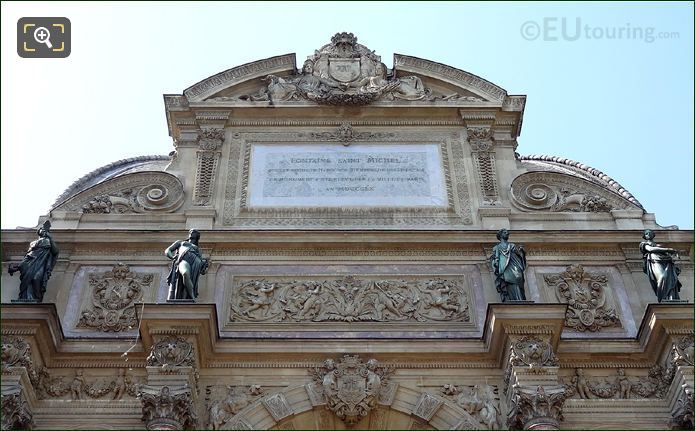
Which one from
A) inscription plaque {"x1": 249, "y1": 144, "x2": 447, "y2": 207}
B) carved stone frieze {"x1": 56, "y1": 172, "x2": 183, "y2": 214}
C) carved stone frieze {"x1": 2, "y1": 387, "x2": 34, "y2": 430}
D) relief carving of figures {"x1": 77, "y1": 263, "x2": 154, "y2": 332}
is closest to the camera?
carved stone frieze {"x1": 2, "y1": 387, "x2": 34, "y2": 430}

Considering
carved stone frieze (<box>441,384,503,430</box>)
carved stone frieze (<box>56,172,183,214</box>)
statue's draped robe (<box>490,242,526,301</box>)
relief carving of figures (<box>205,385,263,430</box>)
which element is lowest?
carved stone frieze (<box>441,384,503,430</box>)

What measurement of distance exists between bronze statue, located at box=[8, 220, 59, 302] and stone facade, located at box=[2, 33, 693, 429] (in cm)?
43

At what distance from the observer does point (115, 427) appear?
1052cm

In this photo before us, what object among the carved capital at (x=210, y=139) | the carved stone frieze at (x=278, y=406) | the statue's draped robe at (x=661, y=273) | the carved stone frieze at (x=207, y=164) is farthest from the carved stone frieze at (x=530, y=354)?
the carved capital at (x=210, y=139)

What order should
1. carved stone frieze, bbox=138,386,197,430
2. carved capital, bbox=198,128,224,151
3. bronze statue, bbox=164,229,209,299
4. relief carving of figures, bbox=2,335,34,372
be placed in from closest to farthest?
carved stone frieze, bbox=138,386,197,430
relief carving of figures, bbox=2,335,34,372
bronze statue, bbox=164,229,209,299
carved capital, bbox=198,128,224,151

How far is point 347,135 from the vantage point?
14.3m

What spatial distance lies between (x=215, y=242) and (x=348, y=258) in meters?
1.90

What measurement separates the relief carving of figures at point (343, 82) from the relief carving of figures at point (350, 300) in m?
3.77

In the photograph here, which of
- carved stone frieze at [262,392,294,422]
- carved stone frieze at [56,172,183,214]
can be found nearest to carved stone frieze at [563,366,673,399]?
carved stone frieze at [262,392,294,422]

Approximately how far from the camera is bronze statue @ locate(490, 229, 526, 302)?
1144 cm

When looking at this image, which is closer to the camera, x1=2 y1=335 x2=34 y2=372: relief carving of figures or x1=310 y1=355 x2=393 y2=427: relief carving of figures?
x1=2 y1=335 x2=34 y2=372: relief carving of figures

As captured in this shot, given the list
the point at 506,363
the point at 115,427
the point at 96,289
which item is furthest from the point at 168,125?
the point at 506,363

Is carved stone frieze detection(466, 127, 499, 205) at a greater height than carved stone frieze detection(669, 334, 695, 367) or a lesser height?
greater

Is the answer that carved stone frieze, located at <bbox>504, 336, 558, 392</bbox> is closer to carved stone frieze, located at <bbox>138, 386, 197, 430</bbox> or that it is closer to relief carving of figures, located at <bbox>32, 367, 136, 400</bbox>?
carved stone frieze, located at <bbox>138, 386, 197, 430</bbox>
